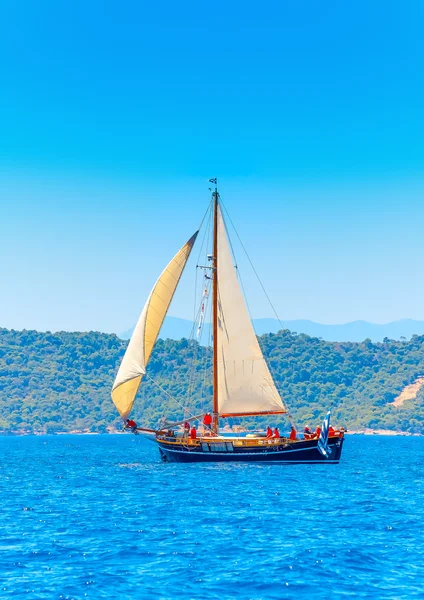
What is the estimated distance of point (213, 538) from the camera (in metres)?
37.1

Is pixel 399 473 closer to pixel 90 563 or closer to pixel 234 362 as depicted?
pixel 234 362

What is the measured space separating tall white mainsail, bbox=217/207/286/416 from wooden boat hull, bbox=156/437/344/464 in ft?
8.55

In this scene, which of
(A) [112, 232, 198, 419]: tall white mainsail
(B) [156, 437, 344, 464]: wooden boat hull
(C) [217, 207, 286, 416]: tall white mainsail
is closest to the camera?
(A) [112, 232, 198, 419]: tall white mainsail

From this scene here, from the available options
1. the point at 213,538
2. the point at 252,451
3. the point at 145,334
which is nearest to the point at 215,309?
the point at 145,334

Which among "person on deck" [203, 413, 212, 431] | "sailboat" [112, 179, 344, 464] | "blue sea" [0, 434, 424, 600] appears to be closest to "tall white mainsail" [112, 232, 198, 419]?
"sailboat" [112, 179, 344, 464]

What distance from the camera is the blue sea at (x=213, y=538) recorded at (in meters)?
29.3

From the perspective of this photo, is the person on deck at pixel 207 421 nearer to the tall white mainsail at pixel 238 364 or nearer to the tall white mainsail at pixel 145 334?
the tall white mainsail at pixel 238 364

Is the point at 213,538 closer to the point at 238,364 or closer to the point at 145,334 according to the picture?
the point at 145,334

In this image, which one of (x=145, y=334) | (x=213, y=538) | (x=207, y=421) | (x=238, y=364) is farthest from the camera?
(x=207, y=421)

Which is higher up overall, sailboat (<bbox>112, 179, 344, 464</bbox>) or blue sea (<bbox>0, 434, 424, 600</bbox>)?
sailboat (<bbox>112, 179, 344, 464</bbox>)

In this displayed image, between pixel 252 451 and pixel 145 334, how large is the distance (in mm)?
12539

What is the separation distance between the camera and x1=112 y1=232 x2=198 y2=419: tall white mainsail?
211ft

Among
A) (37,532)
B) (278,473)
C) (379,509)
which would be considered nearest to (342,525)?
(379,509)

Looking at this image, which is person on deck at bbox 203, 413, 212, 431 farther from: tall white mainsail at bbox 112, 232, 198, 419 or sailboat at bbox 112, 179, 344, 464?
tall white mainsail at bbox 112, 232, 198, 419
